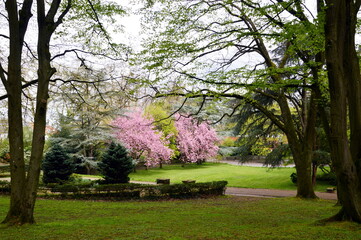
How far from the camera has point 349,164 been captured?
7.41m

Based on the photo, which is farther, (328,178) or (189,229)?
(328,178)

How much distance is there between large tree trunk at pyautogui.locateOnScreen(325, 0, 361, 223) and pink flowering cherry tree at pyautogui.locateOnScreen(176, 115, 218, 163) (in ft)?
109

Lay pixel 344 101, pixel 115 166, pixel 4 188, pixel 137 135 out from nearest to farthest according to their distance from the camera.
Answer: pixel 344 101 → pixel 4 188 → pixel 115 166 → pixel 137 135

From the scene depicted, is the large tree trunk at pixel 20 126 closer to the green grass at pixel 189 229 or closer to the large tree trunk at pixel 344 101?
the green grass at pixel 189 229

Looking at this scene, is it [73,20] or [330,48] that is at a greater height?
[73,20]

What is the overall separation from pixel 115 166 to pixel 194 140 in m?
23.4

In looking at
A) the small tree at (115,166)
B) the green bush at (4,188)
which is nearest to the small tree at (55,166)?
the small tree at (115,166)

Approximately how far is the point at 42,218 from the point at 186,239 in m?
5.30

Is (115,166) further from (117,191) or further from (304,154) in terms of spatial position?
(304,154)

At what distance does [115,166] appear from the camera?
19281 mm

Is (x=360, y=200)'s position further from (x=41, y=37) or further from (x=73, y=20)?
(x=73, y=20)

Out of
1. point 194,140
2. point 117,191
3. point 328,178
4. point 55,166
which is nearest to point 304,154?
point 117,191

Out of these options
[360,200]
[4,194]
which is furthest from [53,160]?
[360,200]

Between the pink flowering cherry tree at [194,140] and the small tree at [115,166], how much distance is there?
2224cm
